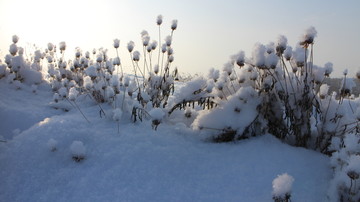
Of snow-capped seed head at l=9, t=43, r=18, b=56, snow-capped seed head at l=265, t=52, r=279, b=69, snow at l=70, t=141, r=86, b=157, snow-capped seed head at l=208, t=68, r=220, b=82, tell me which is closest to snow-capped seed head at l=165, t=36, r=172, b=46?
snow-capped seed head at l=208, t=68, r=220, b=82

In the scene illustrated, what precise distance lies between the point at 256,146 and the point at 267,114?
0.26m

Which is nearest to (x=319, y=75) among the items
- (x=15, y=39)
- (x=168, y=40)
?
(x=168, y=40)

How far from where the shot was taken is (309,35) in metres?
1.85

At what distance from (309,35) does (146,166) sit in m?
1.19

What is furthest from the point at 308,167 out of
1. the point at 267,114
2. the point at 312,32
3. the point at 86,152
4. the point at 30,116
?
the point at 30,116

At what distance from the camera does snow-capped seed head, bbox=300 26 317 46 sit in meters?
1.84

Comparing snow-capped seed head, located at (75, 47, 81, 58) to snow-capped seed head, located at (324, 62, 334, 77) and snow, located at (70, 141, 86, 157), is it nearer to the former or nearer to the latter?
snow, located at (70, 141, 86, 157)

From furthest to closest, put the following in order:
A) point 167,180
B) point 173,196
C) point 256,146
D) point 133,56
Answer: point 133,56 → point 256,146 → point 167,180 → point 173,196

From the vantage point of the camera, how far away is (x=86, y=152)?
5.90 ft

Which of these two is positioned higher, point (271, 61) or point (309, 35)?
point (309, 35)

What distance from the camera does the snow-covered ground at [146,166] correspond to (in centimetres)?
151

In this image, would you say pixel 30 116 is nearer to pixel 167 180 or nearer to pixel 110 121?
pixel 110 121

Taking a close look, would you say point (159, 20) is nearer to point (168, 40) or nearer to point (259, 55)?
point (168, 40)

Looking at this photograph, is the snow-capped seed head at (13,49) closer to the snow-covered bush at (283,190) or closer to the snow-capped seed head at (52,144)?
the snow-capped seed head at (52,144)
